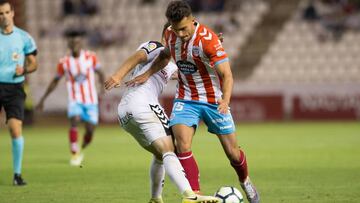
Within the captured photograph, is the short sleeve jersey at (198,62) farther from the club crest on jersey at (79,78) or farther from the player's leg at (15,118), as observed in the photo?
the club crest on jersey at (79,78)

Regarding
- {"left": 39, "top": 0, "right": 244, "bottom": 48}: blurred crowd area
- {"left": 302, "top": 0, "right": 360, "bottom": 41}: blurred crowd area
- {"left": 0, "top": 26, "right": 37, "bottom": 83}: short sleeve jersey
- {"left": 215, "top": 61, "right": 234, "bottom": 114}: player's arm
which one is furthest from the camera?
{"left": 39, "top": 0, "right": 244, "bottom": 48}: blurred crowd area

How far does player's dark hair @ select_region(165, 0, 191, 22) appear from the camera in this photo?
7715mm

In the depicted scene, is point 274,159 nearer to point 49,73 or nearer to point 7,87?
point 7,87

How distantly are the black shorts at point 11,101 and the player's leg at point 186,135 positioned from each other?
318 centimetres

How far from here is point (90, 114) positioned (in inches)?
575

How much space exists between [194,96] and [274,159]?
6.02 meters

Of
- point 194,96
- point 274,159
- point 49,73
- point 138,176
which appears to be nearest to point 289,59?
point 49,73

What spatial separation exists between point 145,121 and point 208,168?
→ 473 centimetres

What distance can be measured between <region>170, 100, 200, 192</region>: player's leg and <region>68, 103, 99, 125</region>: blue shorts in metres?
6.54

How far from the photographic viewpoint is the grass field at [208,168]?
9.35 metres

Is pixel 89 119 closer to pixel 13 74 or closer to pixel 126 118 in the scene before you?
pixel 13 74

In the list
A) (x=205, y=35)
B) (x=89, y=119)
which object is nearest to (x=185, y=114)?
(x=205, y=35)

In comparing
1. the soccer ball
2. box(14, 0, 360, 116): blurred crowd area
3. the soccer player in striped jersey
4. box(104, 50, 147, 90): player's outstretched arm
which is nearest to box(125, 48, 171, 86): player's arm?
the soccer player in striped jersey

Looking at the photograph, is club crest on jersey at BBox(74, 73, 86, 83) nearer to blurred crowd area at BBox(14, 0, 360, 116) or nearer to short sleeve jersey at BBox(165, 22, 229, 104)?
short sleeve jersey at BBox(165, 22, 229, 104)
